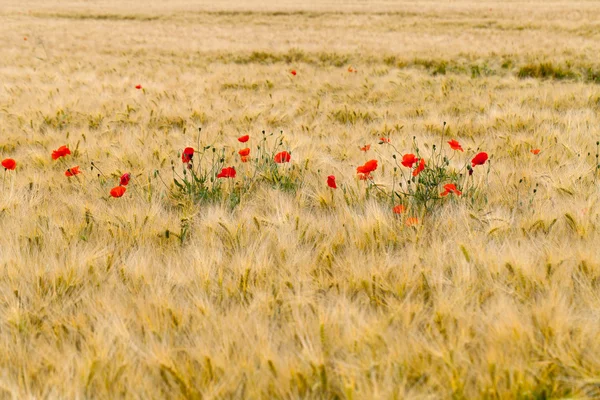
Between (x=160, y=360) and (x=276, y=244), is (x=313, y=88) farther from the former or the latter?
(x=160, y=360)

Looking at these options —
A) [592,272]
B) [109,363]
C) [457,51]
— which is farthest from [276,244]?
[457,51]

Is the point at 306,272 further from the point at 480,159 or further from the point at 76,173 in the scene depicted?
the point at 76,173

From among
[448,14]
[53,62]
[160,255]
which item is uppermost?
[448,14]

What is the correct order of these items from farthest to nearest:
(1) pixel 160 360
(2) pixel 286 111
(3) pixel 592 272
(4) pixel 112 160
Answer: (2) pixel 286 111 → (4) pixel 112 160 → (3) pixel 592 272 → (1) pixel 160 360

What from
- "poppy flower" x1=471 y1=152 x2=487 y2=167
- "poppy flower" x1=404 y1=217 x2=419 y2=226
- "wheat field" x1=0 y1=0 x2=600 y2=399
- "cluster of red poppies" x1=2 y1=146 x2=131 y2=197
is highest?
"poppy flower" x1=471 y1=152 x2=487 y2=167

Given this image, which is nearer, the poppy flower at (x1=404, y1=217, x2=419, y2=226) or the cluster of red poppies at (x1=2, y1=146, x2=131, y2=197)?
the poppy flower at (x1=404, y1=217, x2=419, y2=226)

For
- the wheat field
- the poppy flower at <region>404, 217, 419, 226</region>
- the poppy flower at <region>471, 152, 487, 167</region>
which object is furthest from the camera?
the poppy flower at <region>471, 152, 487, 167</region>

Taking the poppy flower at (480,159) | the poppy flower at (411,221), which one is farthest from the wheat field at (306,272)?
the poppy flower at (480,159)

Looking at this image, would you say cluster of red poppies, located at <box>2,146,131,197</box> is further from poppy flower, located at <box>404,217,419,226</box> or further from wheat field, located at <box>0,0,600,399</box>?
poppy flower, located at <box>404,217,419,226</box>

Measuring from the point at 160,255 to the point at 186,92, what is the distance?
439 cm

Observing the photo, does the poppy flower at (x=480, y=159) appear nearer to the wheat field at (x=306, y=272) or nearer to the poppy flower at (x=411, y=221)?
the wheat field at (x=306, y=272)

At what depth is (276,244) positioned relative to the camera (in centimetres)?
171

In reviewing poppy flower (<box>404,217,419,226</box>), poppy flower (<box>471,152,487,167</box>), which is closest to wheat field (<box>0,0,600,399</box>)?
poppy flower (<box>404,217,419,226</box>)

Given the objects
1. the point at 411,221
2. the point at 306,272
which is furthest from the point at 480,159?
the point at 306,272
